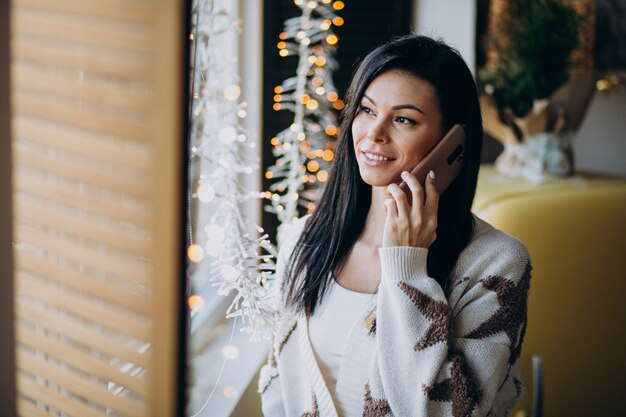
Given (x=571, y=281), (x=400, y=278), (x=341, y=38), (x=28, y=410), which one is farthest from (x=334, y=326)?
(x=341, y=38)

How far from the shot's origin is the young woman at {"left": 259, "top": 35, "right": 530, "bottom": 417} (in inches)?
39.1

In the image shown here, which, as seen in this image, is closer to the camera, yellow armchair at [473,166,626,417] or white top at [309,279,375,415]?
white top at [309,279,375,415]

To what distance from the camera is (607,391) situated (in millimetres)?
1877

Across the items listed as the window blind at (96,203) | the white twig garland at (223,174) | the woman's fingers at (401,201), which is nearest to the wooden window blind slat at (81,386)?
the window blind at (96,203)

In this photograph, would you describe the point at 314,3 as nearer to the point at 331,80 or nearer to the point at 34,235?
the point at 331,80

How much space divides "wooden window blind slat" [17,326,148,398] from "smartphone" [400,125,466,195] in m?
0.74

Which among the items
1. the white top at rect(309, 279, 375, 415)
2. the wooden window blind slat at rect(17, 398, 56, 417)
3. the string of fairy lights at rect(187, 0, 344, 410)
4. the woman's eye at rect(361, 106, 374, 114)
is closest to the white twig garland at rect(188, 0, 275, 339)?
the string of fairy lights at rect(187, 0, 344, 410)

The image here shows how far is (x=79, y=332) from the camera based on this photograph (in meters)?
0.50

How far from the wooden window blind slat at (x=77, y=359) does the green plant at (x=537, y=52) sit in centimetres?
179

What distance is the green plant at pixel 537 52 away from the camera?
76.7 inches

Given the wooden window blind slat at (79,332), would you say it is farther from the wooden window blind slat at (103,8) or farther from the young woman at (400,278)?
the young woman at (400,278)

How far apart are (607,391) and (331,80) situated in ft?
4.32

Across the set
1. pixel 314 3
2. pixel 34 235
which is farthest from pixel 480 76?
pixel 34 235

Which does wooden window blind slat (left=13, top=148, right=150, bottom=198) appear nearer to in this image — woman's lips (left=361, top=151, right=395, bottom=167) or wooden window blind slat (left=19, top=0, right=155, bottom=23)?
wooden window blind slat (left=19, top=0, right=155, bottom=23)
